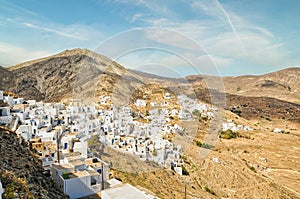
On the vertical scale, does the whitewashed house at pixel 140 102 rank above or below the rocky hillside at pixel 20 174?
above

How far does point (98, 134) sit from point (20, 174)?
7458mm

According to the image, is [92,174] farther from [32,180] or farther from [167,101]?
[167,101]

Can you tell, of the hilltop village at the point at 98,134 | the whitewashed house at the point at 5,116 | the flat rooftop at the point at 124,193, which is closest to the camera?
the flat rooftop at the point at 124,193

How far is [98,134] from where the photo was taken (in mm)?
11914

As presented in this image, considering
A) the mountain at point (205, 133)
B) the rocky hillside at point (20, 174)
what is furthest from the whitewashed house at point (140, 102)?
the rocky hillside at point (20, 174)

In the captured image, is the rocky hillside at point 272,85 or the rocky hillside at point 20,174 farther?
the rocky hillside at point 272,85

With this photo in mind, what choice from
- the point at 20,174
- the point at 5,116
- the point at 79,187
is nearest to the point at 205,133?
the point at 79,187

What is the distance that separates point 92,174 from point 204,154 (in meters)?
9.04

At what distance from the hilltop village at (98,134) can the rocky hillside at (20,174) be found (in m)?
0.76

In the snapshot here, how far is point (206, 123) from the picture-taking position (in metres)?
14.0

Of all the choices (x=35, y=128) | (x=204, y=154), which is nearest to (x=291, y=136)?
(x=204, y=154)

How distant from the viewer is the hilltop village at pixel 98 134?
19.8ft

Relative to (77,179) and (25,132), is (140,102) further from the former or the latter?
(77,179)

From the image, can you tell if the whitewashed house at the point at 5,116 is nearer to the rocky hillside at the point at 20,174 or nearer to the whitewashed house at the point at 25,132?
the whitewashed house at the point at 25,132
